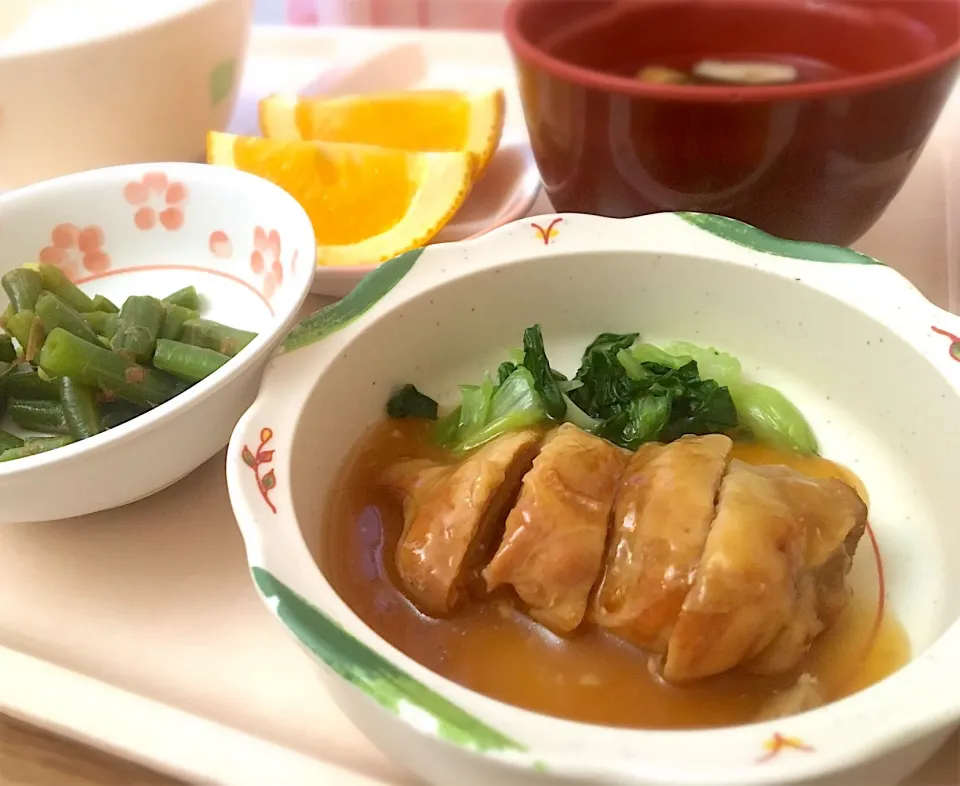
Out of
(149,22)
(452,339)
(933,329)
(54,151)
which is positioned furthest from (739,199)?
(54,151)

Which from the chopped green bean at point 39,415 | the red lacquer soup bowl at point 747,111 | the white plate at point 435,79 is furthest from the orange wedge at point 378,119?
the chopped green bean at point 39,415

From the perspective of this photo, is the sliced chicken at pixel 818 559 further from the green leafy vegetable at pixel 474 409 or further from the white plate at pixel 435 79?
the white plate at pixel 435 79

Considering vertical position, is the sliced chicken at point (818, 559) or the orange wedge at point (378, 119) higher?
the orange wedge at point (378, 119)

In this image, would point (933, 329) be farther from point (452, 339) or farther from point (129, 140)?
point (129, 140)

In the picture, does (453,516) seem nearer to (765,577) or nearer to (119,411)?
(765,577)

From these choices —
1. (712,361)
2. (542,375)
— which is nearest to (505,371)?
(542,375)

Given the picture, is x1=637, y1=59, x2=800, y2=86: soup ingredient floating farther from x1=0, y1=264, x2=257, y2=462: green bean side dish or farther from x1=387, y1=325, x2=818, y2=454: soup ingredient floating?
x1=0, y1=264, x2=257, y2=462: green bean side dish
